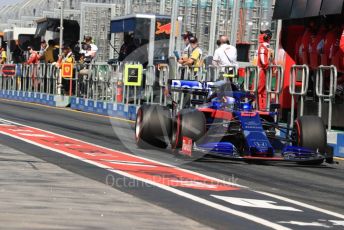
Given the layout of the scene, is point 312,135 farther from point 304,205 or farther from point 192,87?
point 304,205

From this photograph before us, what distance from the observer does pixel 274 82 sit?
17156 millimetres

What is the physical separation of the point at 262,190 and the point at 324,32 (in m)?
7.68

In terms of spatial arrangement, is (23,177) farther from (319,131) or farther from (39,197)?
(319,131)

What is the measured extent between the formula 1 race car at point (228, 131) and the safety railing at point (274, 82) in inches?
135

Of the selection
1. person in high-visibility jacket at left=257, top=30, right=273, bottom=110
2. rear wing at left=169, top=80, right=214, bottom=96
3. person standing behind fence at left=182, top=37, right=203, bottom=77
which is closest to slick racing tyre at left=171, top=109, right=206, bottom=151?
rear wing at left=169, top=80, right=214, bottom=96

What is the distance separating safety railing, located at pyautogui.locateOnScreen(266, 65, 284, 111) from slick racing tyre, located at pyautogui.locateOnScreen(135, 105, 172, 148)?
3.98 meters

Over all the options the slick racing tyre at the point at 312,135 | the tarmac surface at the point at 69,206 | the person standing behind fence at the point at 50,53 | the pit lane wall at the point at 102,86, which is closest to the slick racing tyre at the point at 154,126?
the slick racing tyre at the point at 312,135

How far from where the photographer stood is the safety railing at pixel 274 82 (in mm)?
16312

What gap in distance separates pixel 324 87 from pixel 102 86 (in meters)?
11.0

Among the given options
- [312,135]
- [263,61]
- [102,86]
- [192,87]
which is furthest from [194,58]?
[312,135]

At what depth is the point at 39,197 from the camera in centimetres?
789

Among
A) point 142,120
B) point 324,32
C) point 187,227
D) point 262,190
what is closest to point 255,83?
point 324,32

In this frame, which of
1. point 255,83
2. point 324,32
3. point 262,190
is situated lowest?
point 262,190

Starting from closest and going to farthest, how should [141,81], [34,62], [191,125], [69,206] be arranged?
1. [69,206]
2. [191,125]
3. [141,81]
4. [34,62]
